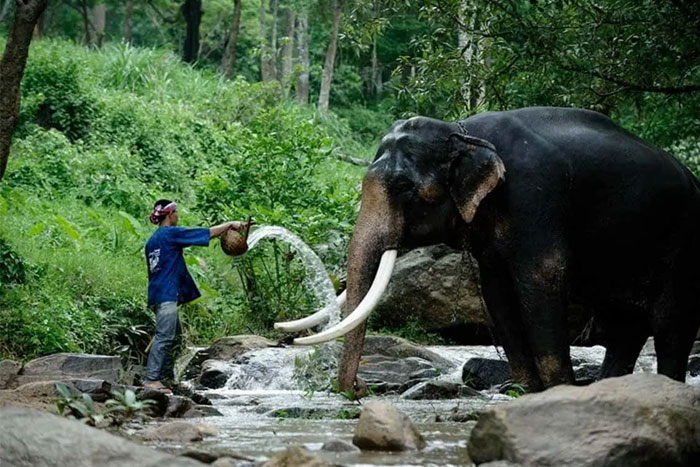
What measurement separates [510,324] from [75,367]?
3853mm

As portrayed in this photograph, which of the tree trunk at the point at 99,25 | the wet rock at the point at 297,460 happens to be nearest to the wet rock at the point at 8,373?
the wet rock at the point at 297,460

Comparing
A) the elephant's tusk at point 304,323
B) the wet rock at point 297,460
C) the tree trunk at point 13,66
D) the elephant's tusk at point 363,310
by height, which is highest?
the tree trunk at point 13,66

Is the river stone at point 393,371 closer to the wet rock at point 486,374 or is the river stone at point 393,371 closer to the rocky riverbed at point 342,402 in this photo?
the rocky riverbed at point 342,402

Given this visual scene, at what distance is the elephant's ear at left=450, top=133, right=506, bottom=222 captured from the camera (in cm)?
728

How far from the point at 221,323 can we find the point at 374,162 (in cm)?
720

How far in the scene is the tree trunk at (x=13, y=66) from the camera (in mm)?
9148

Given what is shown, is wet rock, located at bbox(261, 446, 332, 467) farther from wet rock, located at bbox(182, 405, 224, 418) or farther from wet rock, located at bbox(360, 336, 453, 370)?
wet rock, located at bbox(360, 336, 453, 370)

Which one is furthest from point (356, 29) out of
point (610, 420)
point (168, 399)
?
point (610, 420)

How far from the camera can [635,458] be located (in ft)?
15.4

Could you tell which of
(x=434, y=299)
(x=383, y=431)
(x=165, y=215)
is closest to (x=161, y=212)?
(x=165, y=215)

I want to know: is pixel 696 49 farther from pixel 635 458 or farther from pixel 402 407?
pixel 635 458

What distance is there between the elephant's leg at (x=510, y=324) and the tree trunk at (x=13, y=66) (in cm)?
399

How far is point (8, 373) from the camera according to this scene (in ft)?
29.5

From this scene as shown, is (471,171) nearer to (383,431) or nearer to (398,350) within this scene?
(383,431)
